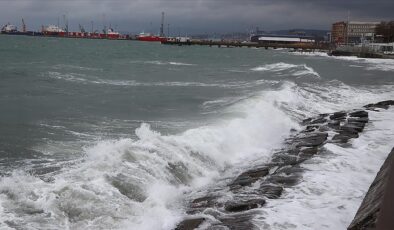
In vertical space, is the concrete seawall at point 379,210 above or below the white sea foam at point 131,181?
above

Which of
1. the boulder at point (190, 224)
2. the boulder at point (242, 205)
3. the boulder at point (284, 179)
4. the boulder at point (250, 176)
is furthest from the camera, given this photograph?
the boulder at point (250, 176)

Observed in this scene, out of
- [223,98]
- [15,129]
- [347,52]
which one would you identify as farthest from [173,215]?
[347,52]

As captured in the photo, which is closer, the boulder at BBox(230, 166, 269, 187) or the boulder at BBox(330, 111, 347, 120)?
the boulder at BBox(230, 166, 269, 187)

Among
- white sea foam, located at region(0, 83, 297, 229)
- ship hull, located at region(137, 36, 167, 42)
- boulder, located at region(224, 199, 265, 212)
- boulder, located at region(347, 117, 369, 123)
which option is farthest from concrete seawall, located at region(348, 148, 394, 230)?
ship hull, located at region(137, 36, 167, 42)

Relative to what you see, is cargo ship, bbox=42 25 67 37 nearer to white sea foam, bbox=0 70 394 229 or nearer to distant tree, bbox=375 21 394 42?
distant tree, bbox=375 21 394 42

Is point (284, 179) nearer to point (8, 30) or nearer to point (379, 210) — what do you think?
point (379, 210)

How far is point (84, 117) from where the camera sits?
15.0 meters

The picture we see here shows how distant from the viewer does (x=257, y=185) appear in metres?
8.64

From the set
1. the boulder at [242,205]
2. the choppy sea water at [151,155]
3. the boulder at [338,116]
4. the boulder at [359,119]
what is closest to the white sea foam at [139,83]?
the choppy sea water at [151,155]

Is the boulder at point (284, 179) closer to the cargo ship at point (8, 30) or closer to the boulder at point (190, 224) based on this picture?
the boulder at point (190, 224)

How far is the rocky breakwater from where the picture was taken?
22.7 feet

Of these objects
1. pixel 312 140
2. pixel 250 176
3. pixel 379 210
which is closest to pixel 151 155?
pixel 250 176

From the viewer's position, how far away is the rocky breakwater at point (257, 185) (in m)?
6.91

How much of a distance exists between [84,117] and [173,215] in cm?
865
